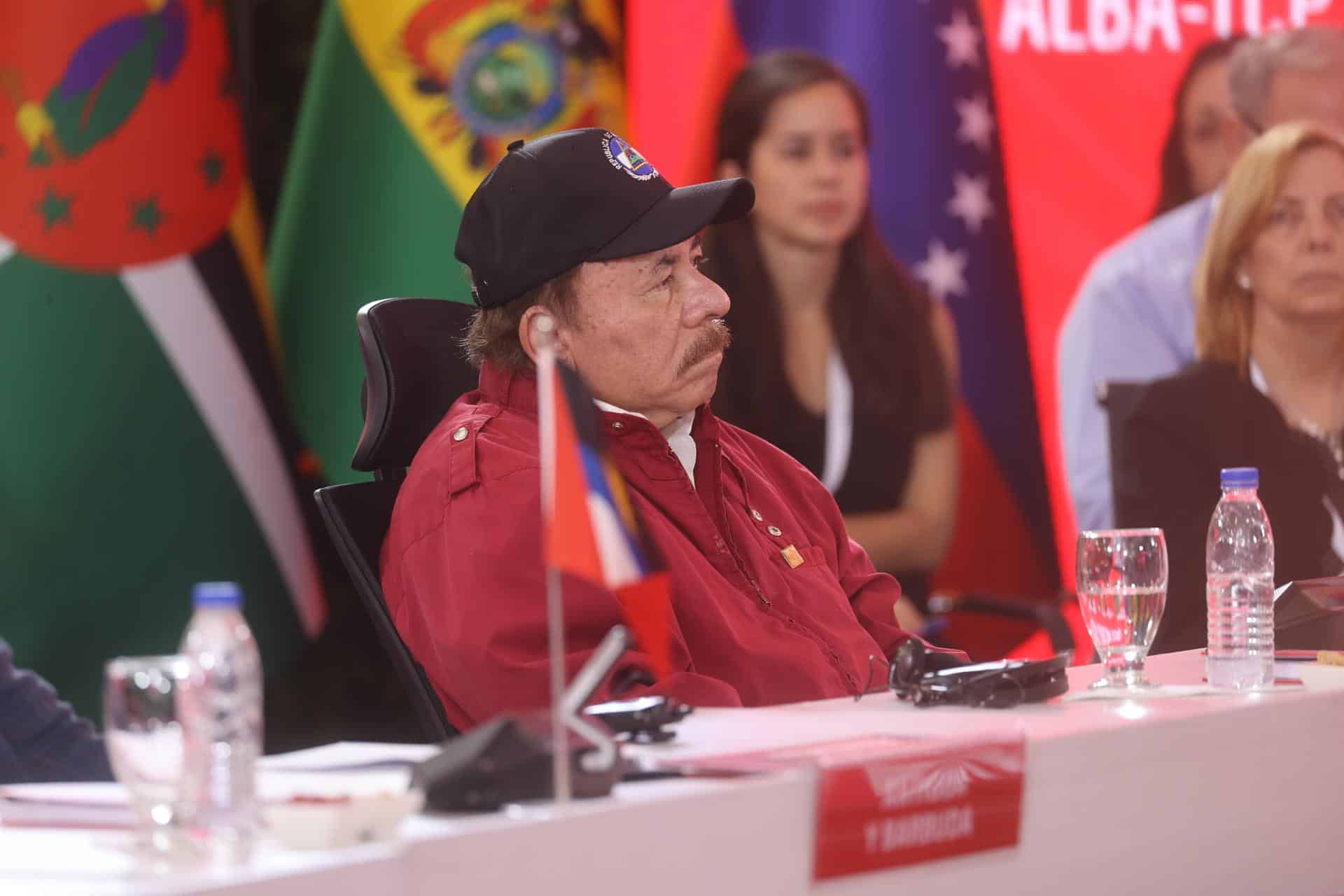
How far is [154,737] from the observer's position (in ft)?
2.99

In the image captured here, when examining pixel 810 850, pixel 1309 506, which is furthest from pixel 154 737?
pixel 1309 506

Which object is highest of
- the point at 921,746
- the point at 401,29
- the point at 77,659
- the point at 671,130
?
the point at 401,29

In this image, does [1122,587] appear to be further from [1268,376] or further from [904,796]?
[1268,376]

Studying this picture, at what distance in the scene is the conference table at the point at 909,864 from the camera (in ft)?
2.74

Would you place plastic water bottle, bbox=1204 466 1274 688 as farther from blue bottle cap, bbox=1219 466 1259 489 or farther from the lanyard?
the lanyard

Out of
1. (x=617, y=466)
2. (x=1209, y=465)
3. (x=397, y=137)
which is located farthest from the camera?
(x=397, y=137)

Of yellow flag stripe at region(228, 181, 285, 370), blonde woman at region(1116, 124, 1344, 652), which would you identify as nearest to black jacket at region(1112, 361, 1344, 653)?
blonde woman at region(1116, 124, 1344, 652)

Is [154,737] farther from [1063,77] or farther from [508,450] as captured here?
[1063,77]

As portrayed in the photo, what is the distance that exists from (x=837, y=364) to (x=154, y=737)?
2721 millimetres

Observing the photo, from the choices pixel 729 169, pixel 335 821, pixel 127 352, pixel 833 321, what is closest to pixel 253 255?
pixel 127 352

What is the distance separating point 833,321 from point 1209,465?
83 centimetres

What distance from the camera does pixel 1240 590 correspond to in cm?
159

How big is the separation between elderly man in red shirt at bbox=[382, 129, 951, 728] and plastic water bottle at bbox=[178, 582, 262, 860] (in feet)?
2.04

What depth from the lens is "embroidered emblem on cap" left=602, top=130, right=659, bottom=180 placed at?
1878 millimetres
